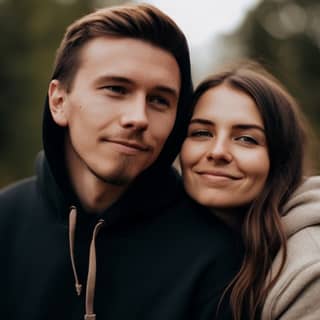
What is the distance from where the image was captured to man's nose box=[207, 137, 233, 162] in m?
2.76

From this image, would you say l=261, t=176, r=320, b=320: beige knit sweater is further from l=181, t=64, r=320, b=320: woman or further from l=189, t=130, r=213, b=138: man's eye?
l=189, t=130, r=213, b=138: man's eye

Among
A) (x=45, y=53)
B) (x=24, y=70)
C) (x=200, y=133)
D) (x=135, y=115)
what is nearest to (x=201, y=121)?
(x=200, y=133)

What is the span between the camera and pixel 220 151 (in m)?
2.75

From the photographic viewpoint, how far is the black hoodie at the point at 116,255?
2729 mm

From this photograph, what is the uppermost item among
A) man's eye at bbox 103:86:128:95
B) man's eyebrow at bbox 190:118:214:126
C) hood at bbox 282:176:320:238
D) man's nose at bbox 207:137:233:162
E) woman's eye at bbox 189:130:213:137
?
man's eye at bbox 103:86:128:95

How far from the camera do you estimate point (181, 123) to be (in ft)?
9.80

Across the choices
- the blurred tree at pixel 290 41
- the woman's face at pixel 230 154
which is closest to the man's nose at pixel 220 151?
the woman's face at pixel 230 154

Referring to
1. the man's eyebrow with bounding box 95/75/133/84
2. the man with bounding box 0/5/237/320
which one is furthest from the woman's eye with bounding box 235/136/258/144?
the man's eyebrow with bounding box 95/75/133/84

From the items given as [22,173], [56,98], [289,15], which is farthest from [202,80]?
[289,15]

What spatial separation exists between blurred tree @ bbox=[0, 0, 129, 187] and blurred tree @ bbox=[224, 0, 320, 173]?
5784 mm

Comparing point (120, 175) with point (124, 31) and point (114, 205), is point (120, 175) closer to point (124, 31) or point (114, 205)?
point (114, 205)

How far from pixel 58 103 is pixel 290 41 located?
56.3 feet

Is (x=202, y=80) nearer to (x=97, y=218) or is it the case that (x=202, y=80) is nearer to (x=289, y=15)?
(x=97, y=218)

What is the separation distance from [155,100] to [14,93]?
555 inches
